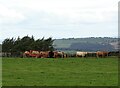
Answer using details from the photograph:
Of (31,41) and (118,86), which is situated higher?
(31,41)

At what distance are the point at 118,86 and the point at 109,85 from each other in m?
0.56

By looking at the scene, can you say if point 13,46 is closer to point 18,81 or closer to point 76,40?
point 18,81

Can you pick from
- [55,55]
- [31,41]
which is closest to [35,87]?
[55,55]

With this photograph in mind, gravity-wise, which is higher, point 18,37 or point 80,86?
point 18,37

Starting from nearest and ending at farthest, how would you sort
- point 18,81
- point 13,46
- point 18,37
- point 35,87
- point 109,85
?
point 35,87
point 109,85
point 18,81
point 13,46
point 18,37

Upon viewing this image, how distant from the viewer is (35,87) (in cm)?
2012

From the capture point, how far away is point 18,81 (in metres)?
23.0

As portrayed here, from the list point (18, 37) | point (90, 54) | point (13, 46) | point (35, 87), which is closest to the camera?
point (35, 87)

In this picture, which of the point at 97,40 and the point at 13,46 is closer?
the point at 13,46

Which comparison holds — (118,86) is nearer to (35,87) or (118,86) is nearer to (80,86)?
(80,86)

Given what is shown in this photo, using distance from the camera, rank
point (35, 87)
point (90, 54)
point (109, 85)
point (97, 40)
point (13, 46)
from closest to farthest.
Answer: point (35, 87), point (109, 85), point (90, 54), point (13, 46), point (97, 40)

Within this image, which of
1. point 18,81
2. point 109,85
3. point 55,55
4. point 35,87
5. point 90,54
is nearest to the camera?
point 35,87

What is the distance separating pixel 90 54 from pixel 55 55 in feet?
24.6

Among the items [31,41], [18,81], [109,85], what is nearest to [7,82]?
[18,81]
